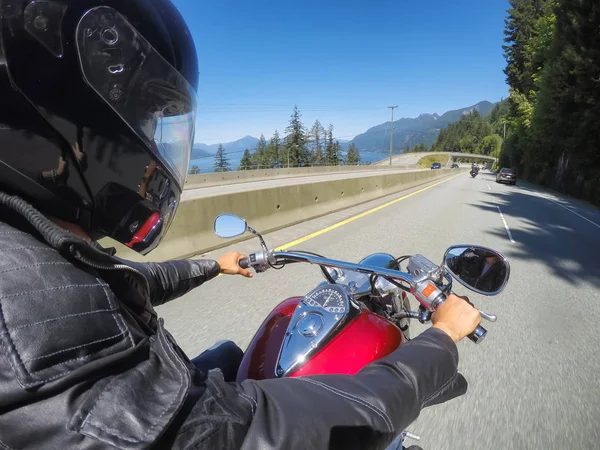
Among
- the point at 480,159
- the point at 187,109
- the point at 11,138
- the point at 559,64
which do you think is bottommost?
the point at 480,159

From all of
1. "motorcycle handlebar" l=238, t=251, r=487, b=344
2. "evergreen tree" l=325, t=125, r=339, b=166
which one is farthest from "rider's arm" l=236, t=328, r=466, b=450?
"evergreen tree" l=325, t=125, r=339, b=166

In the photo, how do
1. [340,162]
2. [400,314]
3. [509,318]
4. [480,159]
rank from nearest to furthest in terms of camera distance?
[400,314], [509,318], [340,162], [480,159]

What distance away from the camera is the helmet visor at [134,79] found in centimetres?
115

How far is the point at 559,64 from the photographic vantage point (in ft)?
69.4

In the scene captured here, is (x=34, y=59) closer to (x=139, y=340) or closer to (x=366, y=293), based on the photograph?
(x=139, y=340)

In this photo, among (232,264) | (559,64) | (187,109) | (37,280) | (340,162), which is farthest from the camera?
(340,162)

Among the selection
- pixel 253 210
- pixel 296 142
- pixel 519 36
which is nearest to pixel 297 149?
pixel 296 142

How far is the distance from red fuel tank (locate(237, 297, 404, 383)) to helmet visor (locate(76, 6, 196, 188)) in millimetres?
774

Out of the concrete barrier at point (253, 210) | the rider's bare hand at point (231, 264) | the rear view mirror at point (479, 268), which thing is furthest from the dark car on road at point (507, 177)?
the rider's bare hand at point (231, 264)

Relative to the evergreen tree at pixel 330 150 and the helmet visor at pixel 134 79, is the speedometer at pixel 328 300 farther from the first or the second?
the evergreen tree at pixel 330 150

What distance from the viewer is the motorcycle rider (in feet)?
2.06

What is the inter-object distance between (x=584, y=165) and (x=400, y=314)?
26.5 m

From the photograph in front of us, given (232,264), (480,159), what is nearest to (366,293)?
(232,264)

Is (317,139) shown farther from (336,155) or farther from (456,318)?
(456,318)
